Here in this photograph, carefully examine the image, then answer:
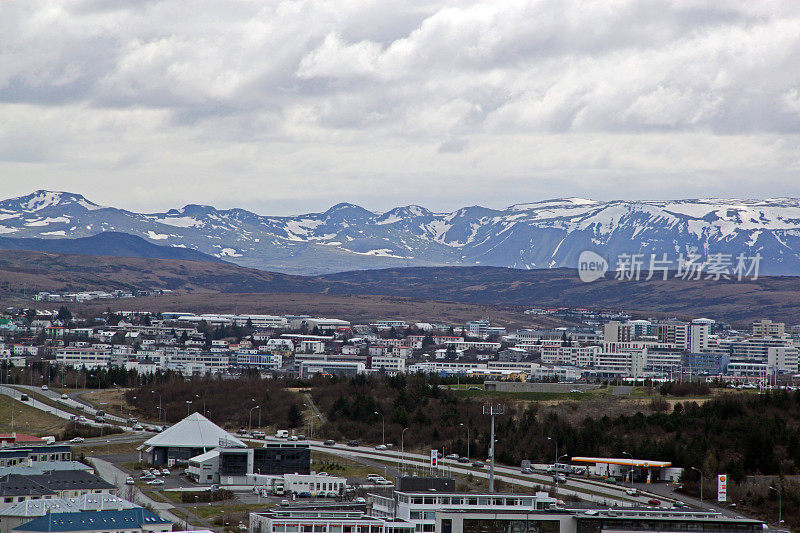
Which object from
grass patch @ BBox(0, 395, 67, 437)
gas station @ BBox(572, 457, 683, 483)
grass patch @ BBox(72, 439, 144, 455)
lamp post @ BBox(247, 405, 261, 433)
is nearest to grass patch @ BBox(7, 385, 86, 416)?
grass patch @ BBox(0, 395, 67, 437)

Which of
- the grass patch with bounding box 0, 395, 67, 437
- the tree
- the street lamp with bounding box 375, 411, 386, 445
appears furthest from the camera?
the tree

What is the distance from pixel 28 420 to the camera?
111 m

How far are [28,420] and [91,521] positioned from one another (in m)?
53.8

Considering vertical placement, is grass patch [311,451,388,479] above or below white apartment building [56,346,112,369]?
below

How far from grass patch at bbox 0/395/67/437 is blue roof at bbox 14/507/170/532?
4461 centimetres

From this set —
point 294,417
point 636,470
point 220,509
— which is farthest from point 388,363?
point 220,509

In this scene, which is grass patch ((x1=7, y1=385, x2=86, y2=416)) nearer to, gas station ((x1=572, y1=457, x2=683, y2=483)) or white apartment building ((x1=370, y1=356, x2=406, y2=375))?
gas station ((x1=572, y1=457, x2=683, y2=483))

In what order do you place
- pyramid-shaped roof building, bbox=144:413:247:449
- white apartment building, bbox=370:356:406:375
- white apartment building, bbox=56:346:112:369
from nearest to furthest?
pyramid-shaped roof building, bbox=144:413:247:449 → white apartment building, bbox=56:346:112:369 → white apartment building, bbox=370:356:406:375

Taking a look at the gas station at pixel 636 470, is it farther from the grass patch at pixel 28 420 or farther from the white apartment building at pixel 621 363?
the white apartment building at pixel 621 363

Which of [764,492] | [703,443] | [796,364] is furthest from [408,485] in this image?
[796,364]

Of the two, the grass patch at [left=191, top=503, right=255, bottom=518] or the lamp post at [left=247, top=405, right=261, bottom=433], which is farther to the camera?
the lamp post at [left=247, top=405, right=261, bottom=433]

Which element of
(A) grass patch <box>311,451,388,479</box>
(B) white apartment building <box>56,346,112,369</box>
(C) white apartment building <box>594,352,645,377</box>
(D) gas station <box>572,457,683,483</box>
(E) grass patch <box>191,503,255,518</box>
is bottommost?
Result: (E) grass patch <box>191,503,255,518</box>

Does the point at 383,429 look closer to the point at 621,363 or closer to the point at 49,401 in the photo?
the point at 49,401

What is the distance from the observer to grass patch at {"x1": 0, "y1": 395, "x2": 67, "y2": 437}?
106750mm
